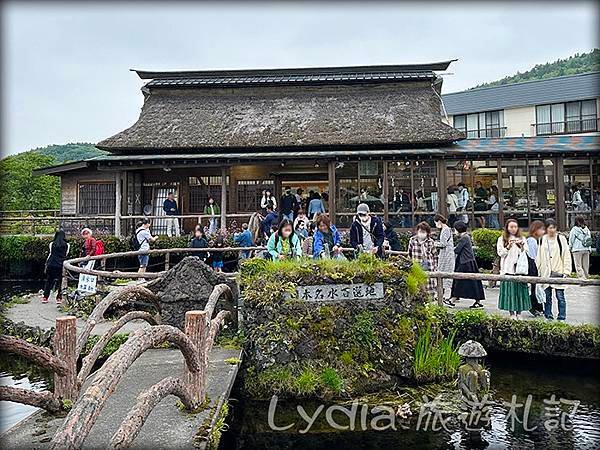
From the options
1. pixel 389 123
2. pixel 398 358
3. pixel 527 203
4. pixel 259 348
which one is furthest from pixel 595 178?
pixel 259 348

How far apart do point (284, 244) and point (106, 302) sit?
2.89m

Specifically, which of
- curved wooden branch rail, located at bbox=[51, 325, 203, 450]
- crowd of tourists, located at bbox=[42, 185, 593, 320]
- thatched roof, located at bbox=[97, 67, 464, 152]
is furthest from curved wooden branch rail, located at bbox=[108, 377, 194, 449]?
thatched roof, located at bbox=[97, 67, 464, 152]

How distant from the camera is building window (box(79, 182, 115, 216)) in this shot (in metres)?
20.0

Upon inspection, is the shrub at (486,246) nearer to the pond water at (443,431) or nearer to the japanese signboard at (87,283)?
the pond water at (443,431)

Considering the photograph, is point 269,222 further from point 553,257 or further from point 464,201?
point 464,201

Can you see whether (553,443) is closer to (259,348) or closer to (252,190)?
(259,348)

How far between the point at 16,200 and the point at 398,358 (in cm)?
3093

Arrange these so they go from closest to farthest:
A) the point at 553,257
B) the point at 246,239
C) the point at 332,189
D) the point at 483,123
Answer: the point at 553,257 < the point at 246,239 < the point at 332,189 < the point at 483,123

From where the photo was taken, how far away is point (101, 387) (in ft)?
10.3

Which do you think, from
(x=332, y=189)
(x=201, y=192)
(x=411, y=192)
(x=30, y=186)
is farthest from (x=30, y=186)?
(x=411, y=192)

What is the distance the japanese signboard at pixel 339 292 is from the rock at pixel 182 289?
164cm

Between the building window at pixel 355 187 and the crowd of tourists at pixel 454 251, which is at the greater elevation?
the building window at pixel 355 187

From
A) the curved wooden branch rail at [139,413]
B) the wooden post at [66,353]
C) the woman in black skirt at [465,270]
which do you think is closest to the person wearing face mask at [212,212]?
the woman in black skirt at [465,270]

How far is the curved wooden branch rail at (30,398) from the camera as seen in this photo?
3770 millimetres
